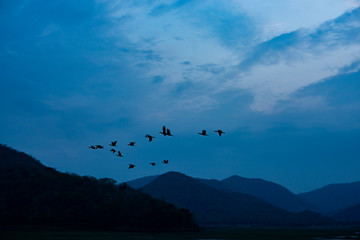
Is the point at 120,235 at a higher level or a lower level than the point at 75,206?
lower

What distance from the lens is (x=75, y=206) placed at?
361 feet

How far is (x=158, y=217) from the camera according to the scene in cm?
11350

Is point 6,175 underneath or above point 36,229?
above

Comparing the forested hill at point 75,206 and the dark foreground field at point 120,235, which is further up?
the forested hill at point 75,206

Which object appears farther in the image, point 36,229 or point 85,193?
point 85,193

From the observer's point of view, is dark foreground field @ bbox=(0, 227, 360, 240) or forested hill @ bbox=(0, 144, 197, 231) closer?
dark foreground field @ bbox=(0, 227, 360, 240)

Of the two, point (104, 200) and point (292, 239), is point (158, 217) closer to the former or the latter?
point (104, 200)

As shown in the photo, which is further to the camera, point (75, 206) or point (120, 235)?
point (75, 206)

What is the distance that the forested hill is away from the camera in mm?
105438

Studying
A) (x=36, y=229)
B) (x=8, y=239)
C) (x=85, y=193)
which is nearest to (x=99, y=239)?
(x=8, y=239)

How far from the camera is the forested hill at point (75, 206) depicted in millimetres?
105438

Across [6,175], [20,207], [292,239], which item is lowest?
[292,239]

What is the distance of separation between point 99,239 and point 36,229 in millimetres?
31532

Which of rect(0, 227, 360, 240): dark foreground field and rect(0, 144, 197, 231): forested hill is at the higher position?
rect(0, 144, 197, 231): forested hill
